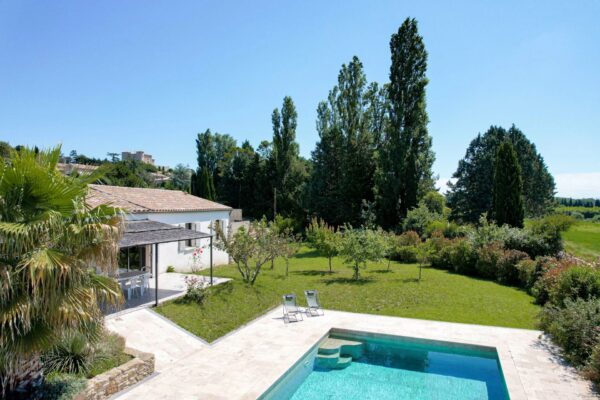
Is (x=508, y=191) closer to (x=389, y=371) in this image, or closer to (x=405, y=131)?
(x=405, y=131)

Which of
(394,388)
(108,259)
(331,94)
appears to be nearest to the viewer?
(108,259)

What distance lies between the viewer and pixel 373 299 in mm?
15891

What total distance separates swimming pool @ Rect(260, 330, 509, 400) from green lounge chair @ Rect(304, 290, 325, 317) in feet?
5.80

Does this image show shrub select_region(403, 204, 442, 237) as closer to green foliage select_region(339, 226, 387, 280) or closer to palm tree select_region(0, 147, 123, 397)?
green foliage select_region(339, 226, 387, 280)

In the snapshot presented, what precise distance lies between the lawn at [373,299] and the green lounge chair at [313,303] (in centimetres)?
90

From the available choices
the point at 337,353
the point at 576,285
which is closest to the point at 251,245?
the point at 337,353

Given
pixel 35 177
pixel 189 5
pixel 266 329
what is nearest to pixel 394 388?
pixel 266 329

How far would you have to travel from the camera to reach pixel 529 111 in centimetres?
1861

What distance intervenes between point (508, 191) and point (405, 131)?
33.4ft

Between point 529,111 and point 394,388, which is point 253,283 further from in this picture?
point 529,111

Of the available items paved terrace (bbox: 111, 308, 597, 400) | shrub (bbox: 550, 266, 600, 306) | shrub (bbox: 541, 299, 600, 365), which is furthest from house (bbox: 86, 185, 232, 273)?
shrub (bbox: 550, 266, 600, 306)

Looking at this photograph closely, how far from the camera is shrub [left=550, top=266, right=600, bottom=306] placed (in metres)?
12.2

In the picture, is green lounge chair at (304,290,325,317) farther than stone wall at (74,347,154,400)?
Yes

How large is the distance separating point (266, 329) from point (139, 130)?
27987 millimetres
